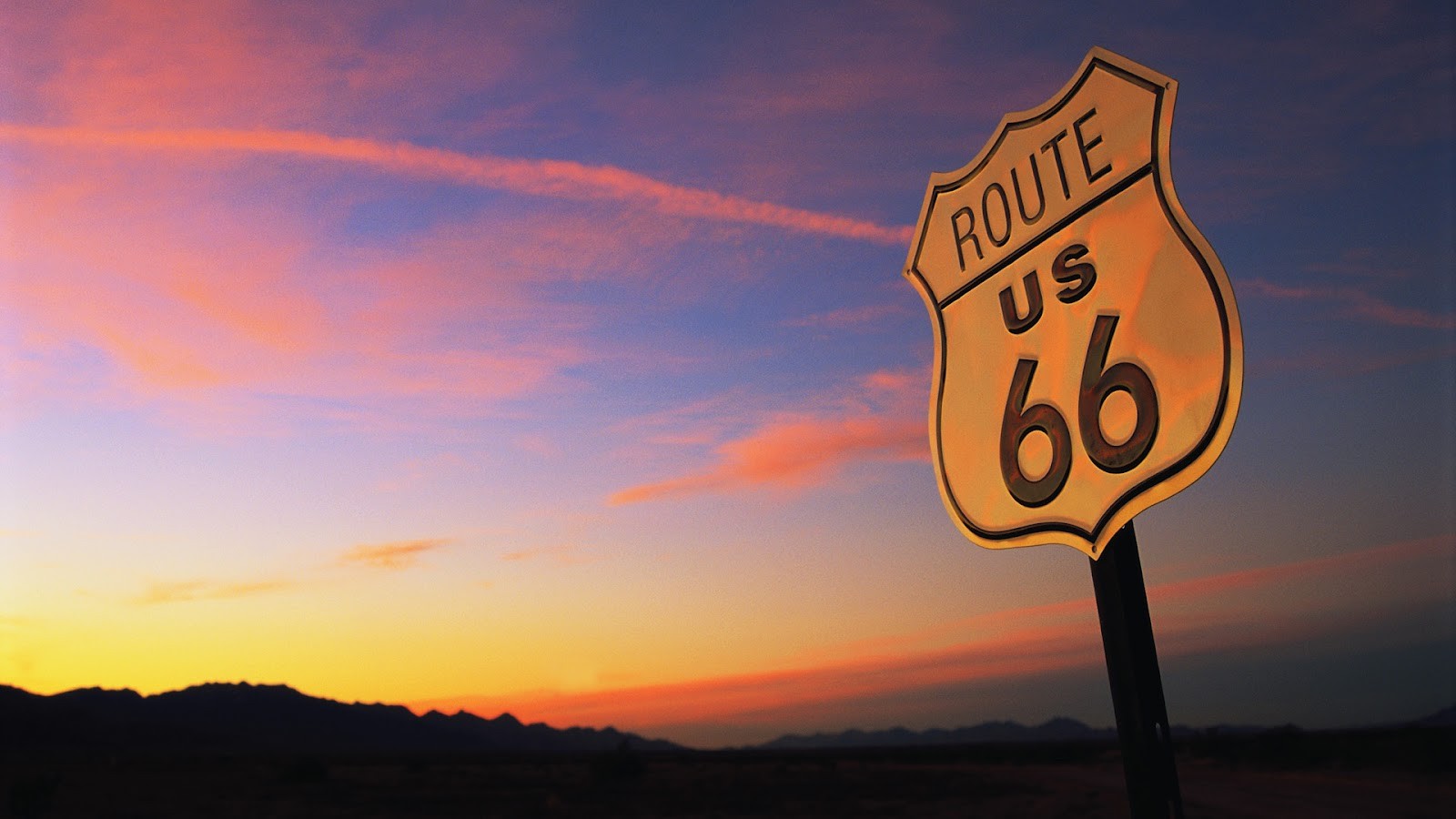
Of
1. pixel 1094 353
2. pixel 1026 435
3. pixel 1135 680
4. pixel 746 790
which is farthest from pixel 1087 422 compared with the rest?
pixel 746 790

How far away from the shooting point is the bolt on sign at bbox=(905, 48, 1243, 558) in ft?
10.4

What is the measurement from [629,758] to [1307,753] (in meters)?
36.1

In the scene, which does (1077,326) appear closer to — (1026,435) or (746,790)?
(1026,435)

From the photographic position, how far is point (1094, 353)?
3.57 m

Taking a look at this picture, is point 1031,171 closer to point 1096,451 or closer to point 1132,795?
point 1096,451

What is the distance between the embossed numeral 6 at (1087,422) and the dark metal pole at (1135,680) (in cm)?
30

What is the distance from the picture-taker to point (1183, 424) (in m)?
3.11

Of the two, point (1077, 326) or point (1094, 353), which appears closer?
point (1094, 353)

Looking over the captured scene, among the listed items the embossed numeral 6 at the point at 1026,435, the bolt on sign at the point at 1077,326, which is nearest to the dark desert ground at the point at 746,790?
the bolt on sign at the point at 1077,326

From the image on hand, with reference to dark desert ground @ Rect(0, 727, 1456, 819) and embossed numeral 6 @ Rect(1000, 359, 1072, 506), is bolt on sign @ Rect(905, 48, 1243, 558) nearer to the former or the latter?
embossed numeral 6 @ Rect(1000, 359, 1072, 506)

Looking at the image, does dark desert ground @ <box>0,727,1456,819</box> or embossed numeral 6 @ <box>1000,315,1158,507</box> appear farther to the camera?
dark desert ground @ <box>0,727,1456,819</box>

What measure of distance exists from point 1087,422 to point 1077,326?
388mm

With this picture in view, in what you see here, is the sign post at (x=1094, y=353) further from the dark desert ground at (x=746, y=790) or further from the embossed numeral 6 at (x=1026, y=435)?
the dark desert ground at (x=746, y=790)

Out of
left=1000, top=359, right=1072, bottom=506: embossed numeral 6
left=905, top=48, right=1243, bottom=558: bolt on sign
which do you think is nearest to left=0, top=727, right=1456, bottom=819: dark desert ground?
left=905, top=48, right=1243, bottom=558: bolt on sign
